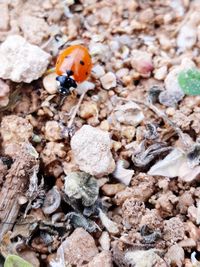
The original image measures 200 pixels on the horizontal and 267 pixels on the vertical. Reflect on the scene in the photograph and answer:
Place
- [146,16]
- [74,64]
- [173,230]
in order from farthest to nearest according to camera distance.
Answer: [146,16], [74,64], [173,230]

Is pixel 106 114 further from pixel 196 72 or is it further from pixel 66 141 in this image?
pixel 196 72

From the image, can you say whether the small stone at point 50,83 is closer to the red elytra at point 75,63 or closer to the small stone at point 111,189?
the red elytra at point 75,63

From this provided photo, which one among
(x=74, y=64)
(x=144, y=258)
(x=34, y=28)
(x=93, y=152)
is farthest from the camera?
(x=34, y=28)

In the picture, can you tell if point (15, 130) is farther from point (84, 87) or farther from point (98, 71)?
point (98, 71)

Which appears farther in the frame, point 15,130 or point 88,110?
point 88,110

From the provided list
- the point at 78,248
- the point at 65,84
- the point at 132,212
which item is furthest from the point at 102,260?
the point at 65,84

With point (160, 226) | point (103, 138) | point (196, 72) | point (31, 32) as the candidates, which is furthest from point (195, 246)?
point (31, 32)
